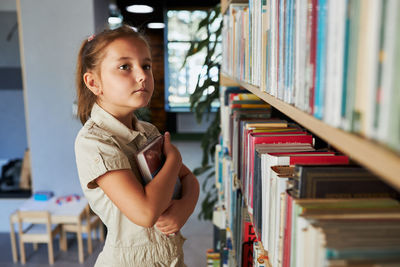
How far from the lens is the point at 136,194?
1.01 m

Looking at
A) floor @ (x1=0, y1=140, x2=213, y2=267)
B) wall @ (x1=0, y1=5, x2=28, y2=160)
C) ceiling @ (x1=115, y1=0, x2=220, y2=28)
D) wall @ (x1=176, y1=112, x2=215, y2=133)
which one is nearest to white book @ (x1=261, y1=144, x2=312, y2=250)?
floor @ (x1=0, y1=140, x2=213, y2=267)

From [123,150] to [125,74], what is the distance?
0.26 metres

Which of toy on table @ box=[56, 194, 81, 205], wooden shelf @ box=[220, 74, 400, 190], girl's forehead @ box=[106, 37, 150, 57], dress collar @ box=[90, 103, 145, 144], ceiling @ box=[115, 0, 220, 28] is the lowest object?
toy on table @ box=[56, 194, 81, 205]

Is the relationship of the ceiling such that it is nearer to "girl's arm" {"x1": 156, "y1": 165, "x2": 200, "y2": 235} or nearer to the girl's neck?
the girl's neck

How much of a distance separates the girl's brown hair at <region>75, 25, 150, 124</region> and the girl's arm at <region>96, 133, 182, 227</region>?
43 centimetres

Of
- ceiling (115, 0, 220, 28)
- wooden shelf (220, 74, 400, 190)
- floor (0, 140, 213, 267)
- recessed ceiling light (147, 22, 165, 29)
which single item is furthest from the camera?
recessed ceiling light (147, 22, 165, 29)

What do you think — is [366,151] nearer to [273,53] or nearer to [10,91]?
[273,53]

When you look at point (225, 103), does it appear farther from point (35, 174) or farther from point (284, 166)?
point (35, 174)

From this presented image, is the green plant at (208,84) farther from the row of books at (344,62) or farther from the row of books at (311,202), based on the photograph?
the row of books at (344,62)

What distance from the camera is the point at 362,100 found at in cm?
44

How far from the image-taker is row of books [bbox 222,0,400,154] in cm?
39

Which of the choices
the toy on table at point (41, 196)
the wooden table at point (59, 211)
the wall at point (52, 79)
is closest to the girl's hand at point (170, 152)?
the wooden table at point (59, 211)

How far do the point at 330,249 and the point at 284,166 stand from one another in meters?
0.39

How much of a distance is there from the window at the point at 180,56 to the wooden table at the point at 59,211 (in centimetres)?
536
